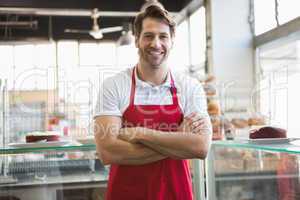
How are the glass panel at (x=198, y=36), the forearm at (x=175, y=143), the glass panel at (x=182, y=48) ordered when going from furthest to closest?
the glass panel at (x=182, y=48), the glass panel at (x=198, y=36), the forearm at (x=175, y=143)

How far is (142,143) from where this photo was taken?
135 centimetres

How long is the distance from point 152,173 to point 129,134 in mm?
181

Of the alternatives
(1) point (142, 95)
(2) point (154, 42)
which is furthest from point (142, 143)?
(2) point (154, 42)

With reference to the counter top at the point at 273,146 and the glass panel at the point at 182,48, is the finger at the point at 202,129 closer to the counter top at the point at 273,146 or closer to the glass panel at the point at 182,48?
the counter top at the point at 273,146

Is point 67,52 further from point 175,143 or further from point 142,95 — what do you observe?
point 175,143

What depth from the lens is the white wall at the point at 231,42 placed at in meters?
5.19

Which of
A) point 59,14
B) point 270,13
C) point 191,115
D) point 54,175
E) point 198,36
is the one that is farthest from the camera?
point 59,14

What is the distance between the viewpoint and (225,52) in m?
5.33

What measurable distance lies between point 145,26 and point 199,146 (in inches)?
18.9

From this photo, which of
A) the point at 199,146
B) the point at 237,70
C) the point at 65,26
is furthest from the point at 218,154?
the point at 65,26

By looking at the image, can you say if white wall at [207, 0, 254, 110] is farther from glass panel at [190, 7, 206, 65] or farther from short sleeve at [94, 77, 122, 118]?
short sleeve at [94, 77, 122, 118]

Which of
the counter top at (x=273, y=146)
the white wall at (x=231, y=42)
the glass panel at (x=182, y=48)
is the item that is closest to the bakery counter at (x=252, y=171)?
the counter top at (x=273, y=146)

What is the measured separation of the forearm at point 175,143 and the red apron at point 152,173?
0.09 meters

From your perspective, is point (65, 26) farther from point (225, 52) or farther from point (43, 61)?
point (225, 52)
